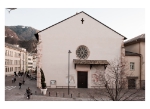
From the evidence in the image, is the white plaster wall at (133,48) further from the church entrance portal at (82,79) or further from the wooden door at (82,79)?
the wooden door at (82,79)

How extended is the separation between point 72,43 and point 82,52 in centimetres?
164

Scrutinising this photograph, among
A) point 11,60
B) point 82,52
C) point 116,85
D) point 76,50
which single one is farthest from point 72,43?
point 116,85

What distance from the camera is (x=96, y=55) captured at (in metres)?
17.7

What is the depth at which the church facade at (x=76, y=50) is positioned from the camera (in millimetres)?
16922

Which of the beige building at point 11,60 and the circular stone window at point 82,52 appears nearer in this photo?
the circular stone window at point 82,52

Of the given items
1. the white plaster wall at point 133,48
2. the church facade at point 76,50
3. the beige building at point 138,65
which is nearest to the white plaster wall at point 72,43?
the church facade at point 76,50

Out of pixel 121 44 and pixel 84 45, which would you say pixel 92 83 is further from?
pixel 121 44

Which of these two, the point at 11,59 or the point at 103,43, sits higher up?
the point at 103,43

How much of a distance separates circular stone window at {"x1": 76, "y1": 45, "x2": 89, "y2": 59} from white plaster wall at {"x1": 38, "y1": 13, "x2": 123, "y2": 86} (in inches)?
14.7

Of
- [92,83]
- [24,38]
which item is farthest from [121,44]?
[24,38]

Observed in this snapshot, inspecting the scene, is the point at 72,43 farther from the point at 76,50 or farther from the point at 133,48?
the point at 133,48

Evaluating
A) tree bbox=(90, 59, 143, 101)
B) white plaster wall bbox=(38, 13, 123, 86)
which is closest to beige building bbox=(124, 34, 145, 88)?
tree bbox=(90, 59, 143, 101)

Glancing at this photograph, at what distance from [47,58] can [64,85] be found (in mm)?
3757

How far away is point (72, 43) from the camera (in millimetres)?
17438
